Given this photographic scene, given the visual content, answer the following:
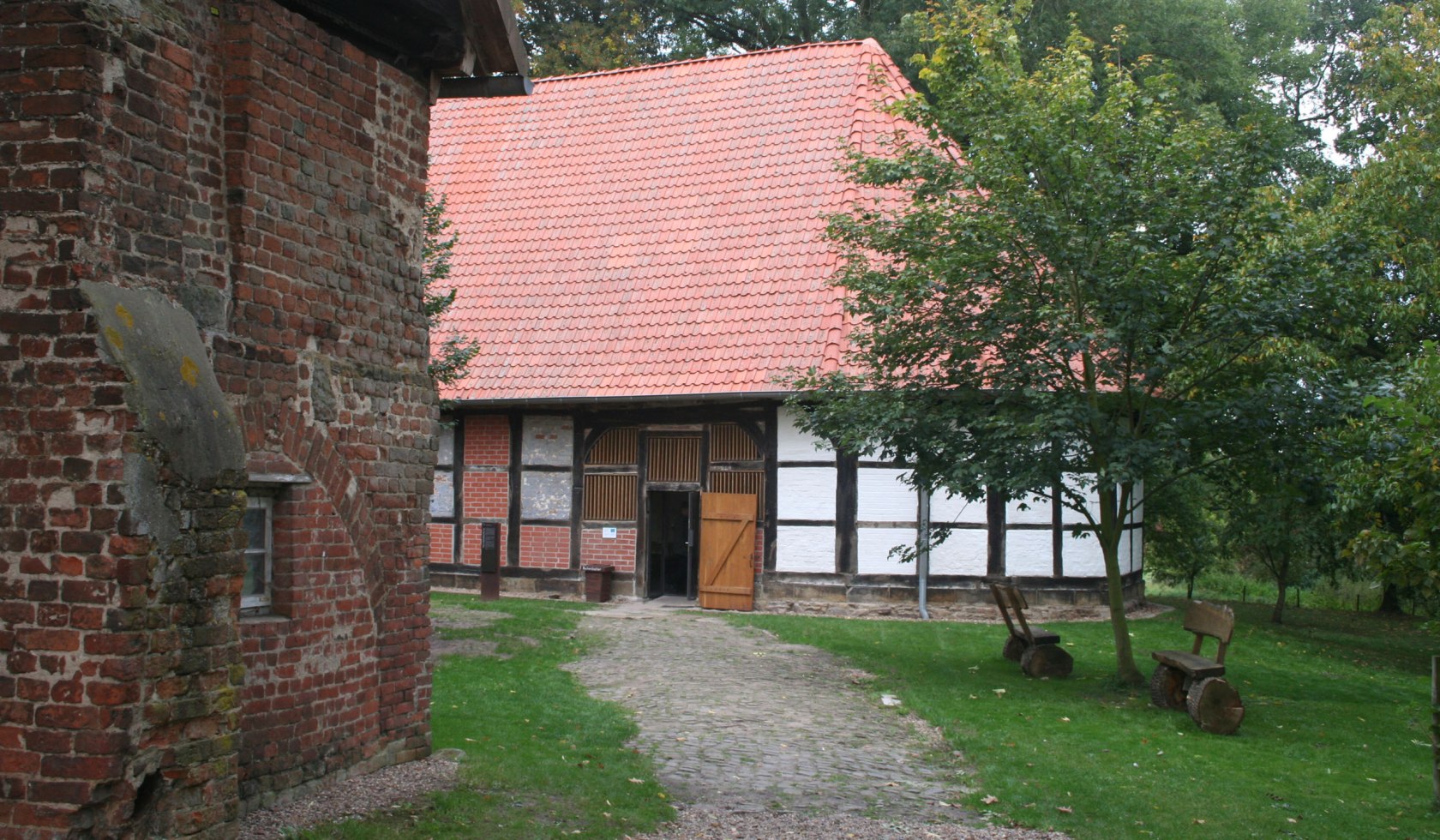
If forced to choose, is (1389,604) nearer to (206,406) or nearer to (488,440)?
(488,440)

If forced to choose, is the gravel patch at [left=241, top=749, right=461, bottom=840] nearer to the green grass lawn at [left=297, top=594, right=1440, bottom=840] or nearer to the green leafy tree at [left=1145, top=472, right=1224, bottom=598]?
the green grass lawn at [left=297, top=594, right=1440, bottom=840]

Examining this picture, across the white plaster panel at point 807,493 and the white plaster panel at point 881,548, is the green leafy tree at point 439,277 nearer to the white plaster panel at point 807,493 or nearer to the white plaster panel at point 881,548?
the white plaster panel at point 807,493

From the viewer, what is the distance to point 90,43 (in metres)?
4.79

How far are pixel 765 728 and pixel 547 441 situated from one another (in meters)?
9.81

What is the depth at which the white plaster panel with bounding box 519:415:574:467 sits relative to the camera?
18453mm

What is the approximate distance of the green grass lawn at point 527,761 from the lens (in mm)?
6324

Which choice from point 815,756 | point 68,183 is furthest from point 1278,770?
point 68,183

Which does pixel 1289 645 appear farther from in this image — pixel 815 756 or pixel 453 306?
pixel 453 306

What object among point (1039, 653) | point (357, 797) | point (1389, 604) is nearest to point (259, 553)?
point (357, 797)

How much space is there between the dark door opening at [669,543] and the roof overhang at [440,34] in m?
11.2

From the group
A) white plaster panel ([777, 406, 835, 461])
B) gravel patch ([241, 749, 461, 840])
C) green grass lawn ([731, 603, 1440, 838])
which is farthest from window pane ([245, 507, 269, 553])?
white plaster panel ([777, 406, 835, 461])

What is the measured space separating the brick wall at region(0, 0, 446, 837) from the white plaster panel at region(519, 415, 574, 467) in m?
11.7

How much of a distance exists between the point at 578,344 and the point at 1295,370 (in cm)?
1034

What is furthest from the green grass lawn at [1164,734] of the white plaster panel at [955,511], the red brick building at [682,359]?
the white plaster panel at [955,511]
